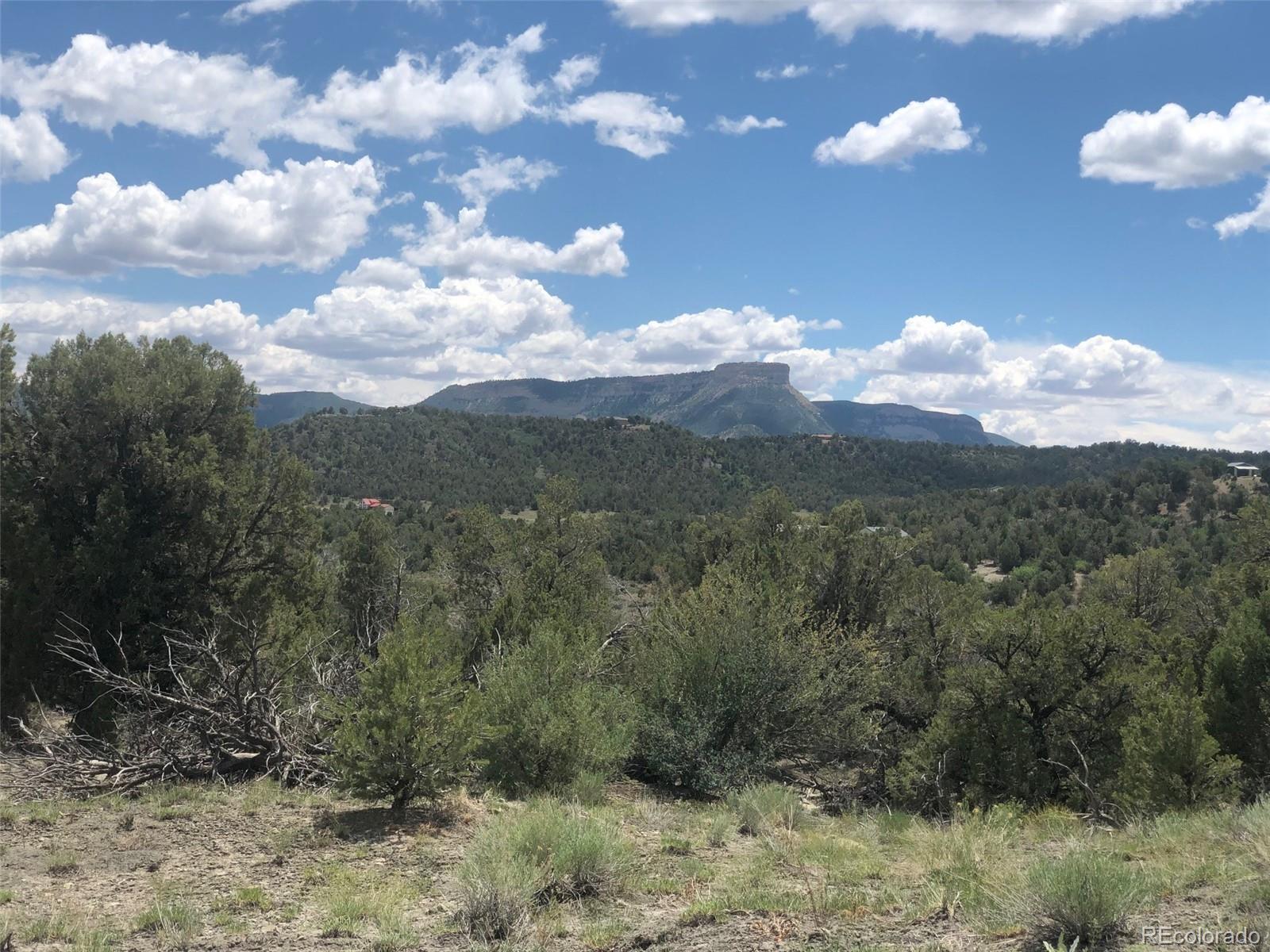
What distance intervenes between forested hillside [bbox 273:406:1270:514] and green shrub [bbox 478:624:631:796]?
8582 centimetres

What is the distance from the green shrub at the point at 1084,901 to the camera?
5480 mm

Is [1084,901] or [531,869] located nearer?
[1084,901]

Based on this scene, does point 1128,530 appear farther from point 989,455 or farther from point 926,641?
point 989,455

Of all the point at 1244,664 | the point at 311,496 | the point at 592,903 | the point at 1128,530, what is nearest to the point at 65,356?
the point at 311,496

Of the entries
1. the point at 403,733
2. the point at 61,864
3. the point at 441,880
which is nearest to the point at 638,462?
the point at 403,733

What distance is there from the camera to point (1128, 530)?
237ft

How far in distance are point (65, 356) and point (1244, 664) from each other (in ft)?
92.0

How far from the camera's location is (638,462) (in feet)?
438

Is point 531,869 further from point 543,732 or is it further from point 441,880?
point 543,732

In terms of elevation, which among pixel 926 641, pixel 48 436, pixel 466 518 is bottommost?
pixel 926 641

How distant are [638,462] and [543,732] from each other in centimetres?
12203

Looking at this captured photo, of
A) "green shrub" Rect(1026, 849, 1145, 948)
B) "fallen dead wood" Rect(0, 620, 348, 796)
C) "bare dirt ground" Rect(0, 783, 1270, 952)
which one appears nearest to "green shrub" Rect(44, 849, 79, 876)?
"bare dirt ground" Rect(0, 783, 1270, 952)

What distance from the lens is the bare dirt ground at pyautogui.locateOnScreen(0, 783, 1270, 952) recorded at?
607 centimetres

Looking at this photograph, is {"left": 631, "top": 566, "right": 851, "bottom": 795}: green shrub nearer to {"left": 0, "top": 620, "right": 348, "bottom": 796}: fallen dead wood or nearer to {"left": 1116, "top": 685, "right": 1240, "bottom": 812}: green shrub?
{"left": 1116, "top": 685, "right": 1240, "bottom": 812}: green shrub
